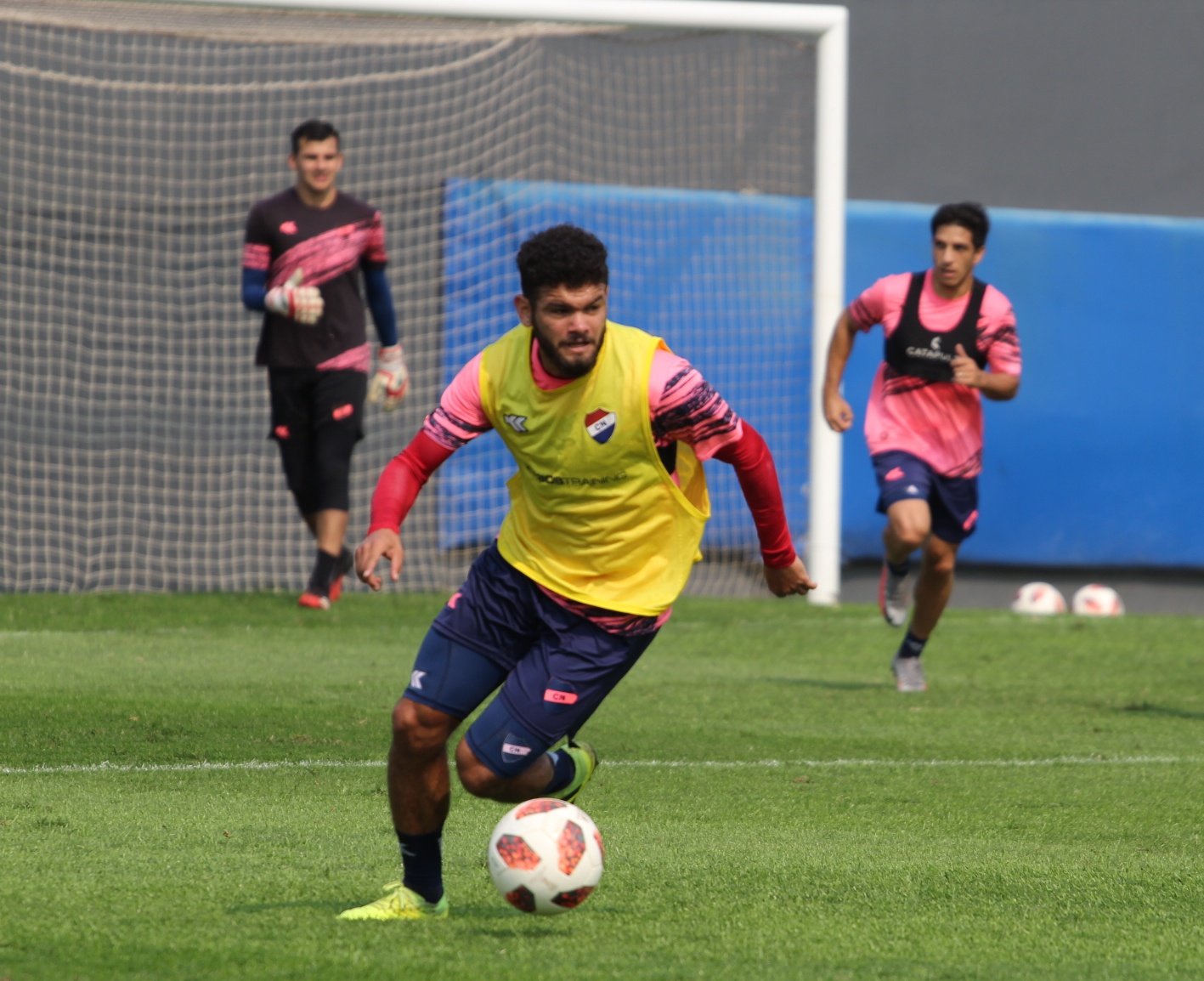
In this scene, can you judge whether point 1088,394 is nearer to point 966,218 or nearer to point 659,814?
point 966,218

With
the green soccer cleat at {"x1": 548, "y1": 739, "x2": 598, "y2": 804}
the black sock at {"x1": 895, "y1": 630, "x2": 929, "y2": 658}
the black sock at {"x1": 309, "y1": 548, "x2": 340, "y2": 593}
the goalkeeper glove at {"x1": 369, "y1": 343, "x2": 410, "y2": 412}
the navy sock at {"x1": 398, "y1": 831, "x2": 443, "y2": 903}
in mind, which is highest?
the navy sock at {"x1": 398, "y1": 831, "x2": 443, "y2": 903}

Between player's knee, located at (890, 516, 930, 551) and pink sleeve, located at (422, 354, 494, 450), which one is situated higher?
pink sleeve, located at (422, 354, 494, 450)

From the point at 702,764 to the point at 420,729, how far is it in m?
2.60

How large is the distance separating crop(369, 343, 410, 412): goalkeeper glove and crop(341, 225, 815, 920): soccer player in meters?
5.98

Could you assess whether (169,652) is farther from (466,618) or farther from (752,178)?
(752,178)

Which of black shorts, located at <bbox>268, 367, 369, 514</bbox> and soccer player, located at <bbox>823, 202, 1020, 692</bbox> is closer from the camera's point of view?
soccer player, located at <bbox>823, 202, 1020, 692</bbox>

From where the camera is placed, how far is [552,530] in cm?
459

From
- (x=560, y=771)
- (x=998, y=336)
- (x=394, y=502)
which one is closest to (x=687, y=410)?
(x=394, y=502)

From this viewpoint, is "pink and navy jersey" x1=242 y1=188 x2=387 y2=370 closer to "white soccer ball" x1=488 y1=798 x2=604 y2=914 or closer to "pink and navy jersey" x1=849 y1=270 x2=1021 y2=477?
"pink and navy jersey" x1=849 y1=270 x2=1021 y2=477

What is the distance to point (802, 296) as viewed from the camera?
13.3 metres

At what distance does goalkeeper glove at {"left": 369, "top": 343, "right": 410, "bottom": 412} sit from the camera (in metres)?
10.5

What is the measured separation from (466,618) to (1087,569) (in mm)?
11123

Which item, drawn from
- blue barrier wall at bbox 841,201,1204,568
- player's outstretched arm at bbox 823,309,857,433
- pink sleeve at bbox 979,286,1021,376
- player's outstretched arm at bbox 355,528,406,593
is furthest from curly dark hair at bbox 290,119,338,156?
player's outstretched arm at bbox 355,528,406,593

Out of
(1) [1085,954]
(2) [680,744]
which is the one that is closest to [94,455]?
(2) [680,744]
